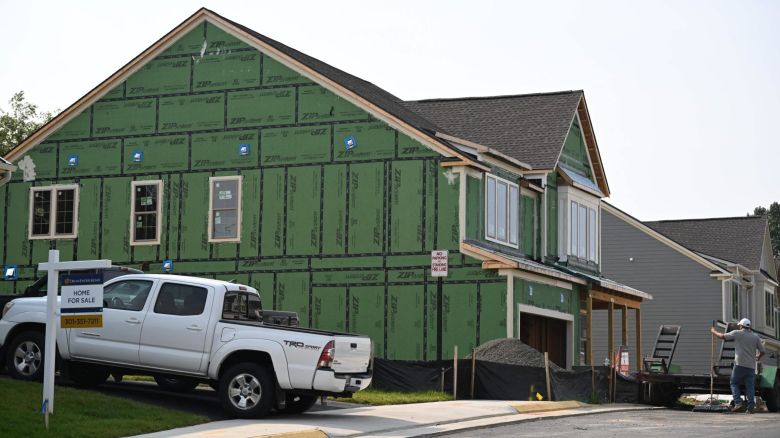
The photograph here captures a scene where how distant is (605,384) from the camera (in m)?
30.9

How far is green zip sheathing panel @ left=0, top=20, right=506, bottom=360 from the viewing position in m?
33.4

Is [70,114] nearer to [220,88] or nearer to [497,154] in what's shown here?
[220,88]

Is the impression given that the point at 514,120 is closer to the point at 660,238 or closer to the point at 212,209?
the point at 212,209

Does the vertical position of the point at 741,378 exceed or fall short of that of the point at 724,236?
it falls short

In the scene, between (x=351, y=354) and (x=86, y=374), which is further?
(x=86, y=374)

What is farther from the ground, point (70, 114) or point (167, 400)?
point (70, 114)

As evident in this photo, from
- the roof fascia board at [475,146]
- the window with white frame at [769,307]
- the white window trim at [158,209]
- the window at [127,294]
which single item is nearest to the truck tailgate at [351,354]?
the window at [127,294]

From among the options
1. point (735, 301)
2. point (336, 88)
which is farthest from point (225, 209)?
point (735, 301)

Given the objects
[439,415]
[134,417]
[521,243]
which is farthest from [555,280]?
[134,417]

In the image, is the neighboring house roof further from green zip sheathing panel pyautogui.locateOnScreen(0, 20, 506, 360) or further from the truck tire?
the truck tire

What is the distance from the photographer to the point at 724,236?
198ft

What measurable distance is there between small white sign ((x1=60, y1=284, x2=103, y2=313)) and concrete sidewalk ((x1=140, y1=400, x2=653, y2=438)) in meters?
1.90

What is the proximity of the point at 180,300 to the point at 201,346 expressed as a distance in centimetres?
90

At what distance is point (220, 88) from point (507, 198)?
866cm
